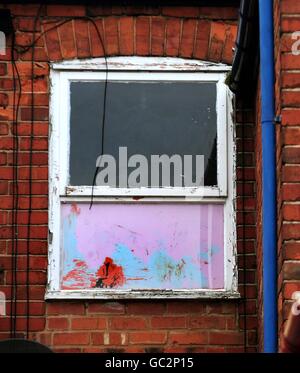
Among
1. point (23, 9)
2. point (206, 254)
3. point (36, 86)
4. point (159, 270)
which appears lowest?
point (159, 270)

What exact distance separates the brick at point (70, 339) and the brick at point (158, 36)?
1999mm

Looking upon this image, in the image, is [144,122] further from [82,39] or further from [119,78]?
[82,39]

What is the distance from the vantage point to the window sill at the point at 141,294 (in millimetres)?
7270

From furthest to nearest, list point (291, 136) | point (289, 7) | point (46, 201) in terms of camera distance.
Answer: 1. point (46, 201)
2. point (289, 7)
3. point (291, 136)

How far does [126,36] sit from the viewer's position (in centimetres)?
A: 773

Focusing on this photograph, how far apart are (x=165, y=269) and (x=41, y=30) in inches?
74.0

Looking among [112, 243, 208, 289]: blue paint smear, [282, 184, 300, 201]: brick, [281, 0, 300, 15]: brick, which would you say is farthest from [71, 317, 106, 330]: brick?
[281, 0, 300, 15]: brick

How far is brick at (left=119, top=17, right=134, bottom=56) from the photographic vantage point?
7.71 m

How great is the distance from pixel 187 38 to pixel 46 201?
1496mm

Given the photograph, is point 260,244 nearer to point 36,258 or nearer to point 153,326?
point 153,326

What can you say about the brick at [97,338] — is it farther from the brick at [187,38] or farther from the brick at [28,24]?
the brick at [28,24]

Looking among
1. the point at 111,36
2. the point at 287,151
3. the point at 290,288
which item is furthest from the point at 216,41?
the point at 290,288

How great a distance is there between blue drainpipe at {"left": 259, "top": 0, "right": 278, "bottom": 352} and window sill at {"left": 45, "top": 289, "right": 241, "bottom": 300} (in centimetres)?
131

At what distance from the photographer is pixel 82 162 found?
24.9ft
